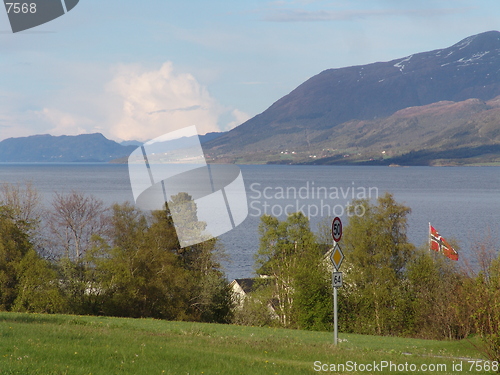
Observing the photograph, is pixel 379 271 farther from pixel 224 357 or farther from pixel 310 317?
pixel 224 357

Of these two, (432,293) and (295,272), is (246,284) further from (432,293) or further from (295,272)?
(432,293)

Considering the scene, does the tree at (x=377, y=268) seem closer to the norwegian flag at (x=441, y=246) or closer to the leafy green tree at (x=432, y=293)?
the leafy green tree at (x=432, y=293)

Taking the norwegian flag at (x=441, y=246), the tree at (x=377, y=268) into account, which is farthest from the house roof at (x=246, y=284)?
the norwegian flag at (x=441, y=246)

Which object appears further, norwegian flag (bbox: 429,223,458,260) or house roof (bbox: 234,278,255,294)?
house roof (bbox: 234,278,255,294)

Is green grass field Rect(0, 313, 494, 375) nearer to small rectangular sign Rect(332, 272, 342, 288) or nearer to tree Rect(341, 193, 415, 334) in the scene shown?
small rectangular sign Rect(332, 272, 342, 288)

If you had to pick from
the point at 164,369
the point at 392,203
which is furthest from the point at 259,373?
the point at 392,203

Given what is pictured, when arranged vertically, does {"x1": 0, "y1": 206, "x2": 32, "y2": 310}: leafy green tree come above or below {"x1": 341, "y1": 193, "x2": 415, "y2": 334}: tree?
above

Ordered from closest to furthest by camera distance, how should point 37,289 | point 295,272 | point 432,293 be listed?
point 37,289
point 432,293
point 295,272

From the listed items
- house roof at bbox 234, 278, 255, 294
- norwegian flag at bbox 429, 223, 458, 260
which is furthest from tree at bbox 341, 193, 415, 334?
house roof at bbox 234, 278, 255, 294

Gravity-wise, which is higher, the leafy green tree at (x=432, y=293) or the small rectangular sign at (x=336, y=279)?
the small rectangular sign at (x=336, y=279)

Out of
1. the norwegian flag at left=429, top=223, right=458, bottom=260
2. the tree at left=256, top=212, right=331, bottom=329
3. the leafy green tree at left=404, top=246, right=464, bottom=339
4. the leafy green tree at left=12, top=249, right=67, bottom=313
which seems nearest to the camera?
the leafy green tree at left=12, top=249, right=67, bottom=313

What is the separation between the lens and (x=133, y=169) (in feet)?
42.0

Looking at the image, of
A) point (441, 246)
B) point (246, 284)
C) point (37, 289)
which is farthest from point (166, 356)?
point (246, 284)

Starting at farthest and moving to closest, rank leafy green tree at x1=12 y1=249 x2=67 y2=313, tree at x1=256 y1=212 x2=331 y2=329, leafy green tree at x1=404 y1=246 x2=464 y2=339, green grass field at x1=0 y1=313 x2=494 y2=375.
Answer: tree at x1=256 y1=212 x2=331 y2=329
leafy green tree at x1=404 y1=246 x2=464 y2=339
leafy green tree at x1=12 y1=249 x2=67 y2=313
green grass field at x1=0 y1=313 x2=494 y2=375
